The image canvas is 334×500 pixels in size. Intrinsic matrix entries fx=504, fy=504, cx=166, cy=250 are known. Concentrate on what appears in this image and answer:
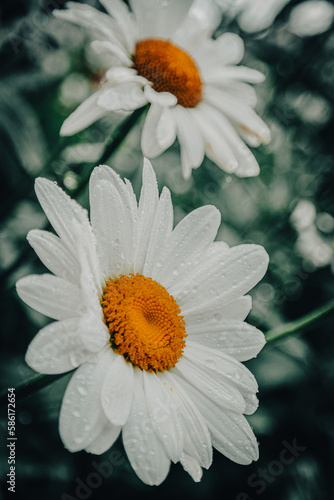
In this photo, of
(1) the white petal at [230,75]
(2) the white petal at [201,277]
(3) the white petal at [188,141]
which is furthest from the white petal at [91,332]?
(1) the white petal at [230,75]

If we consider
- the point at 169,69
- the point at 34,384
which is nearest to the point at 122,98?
the point at 169,69

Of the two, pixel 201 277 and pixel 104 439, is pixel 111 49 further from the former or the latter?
pixel 104 439

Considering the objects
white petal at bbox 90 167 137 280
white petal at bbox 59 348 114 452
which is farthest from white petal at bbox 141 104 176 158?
white petal at bbox 59 348 114 452

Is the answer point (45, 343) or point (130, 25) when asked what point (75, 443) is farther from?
point (130, 25)

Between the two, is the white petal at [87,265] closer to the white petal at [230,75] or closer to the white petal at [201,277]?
the white petal at [201,277]

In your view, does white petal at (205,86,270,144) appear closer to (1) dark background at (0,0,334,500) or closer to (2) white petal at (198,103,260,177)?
(2) white petal at (198,103,260,177)

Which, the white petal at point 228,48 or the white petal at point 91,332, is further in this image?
the white petal at point 228,48

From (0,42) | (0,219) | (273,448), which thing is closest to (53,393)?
(0,219)

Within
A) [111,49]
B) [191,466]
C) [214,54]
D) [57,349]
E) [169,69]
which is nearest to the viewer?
[57,349]
